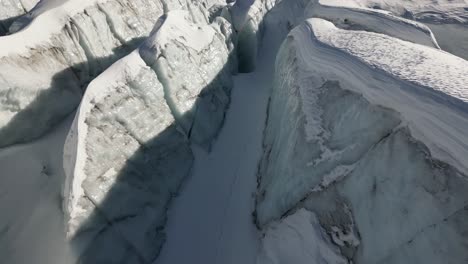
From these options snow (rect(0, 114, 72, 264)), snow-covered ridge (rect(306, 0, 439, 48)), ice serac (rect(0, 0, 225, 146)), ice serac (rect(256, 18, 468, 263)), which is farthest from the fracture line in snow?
snow-covered ridge (rect(306, 0, 439, 48))

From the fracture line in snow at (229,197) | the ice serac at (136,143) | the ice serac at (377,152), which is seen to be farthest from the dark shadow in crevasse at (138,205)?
the ice serac at (377,152)

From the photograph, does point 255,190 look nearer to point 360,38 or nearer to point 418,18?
point 360,38

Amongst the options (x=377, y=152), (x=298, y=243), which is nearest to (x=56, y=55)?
(x=298, y=243)

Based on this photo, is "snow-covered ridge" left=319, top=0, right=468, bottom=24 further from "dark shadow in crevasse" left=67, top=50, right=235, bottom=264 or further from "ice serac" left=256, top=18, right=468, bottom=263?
"dark shadow in crevasse" left=67, top=50, right=235, bottom=264

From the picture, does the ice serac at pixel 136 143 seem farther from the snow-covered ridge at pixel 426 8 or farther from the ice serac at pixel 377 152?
the snow-covered ridge at pixel 426 8

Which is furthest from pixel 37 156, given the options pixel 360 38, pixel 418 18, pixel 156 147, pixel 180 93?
pixel 418 18

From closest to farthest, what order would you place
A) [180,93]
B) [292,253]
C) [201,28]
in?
[292,253]
[180,93]
[201,28]
